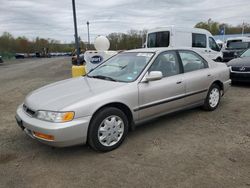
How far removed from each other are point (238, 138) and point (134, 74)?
2032mm

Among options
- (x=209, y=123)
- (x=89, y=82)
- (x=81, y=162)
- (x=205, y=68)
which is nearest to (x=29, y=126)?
(x=81, y=162)

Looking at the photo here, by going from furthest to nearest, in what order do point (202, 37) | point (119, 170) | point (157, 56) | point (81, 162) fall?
point (202, 37)
point (157, 56)
point (81, 162)
point (119, 170)

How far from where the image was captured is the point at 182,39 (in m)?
11.3

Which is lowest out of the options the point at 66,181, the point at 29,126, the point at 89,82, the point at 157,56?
the point at 66,181

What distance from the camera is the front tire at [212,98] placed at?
5.32 m

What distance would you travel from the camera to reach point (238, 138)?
13.2 feet

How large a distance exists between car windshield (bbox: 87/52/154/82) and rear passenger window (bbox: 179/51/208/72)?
0.79m

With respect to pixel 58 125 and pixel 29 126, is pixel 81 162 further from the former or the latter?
pixel 29 126

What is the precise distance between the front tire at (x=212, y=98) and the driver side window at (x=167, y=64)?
1.16 meters

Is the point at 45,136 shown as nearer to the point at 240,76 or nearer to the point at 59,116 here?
the point at 59,116

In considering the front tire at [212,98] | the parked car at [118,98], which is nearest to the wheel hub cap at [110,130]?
the parked car at [118,98]

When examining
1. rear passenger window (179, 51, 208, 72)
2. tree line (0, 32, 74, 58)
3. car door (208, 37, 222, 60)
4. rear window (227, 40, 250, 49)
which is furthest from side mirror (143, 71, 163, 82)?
tree line (0, 32, 74, 58)

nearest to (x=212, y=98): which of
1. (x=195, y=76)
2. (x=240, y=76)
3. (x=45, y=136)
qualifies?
(x=195, y=76)

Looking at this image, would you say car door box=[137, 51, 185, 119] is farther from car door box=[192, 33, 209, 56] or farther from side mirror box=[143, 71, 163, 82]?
car door box=[192, 33, 209, 56]
